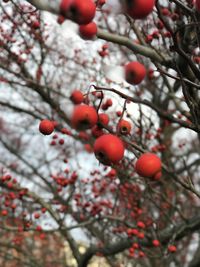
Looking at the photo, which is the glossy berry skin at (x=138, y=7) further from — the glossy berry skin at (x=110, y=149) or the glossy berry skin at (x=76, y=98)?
the glossy berry skin at (x=76, y=98)

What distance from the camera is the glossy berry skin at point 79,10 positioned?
1.71 metres

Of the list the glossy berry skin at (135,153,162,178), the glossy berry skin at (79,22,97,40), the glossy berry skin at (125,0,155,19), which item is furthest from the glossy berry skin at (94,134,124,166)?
the glossy berry skin at (79,22,97,40)

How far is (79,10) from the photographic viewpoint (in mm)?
1708

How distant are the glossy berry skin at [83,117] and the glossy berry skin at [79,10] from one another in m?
0.47

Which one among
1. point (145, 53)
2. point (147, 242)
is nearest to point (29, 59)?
point (147, 242)

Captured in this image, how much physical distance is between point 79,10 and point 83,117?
0.56 m

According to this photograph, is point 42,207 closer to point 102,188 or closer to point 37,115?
point 102,188

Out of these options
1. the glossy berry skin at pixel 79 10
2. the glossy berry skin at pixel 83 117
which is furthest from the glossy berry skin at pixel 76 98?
the glossy berry skin at pixel 79 10

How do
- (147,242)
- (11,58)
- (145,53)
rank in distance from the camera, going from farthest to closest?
(11,58)
(147,242)
(145,53)

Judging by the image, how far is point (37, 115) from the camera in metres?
9.45

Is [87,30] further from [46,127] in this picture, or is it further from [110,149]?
[110,149]

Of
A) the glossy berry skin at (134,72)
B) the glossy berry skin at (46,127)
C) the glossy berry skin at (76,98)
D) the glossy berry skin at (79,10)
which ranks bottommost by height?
the glossy berry skin at (46,127)

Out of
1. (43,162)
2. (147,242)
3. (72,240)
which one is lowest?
(147,242)

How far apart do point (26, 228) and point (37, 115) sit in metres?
4.25
